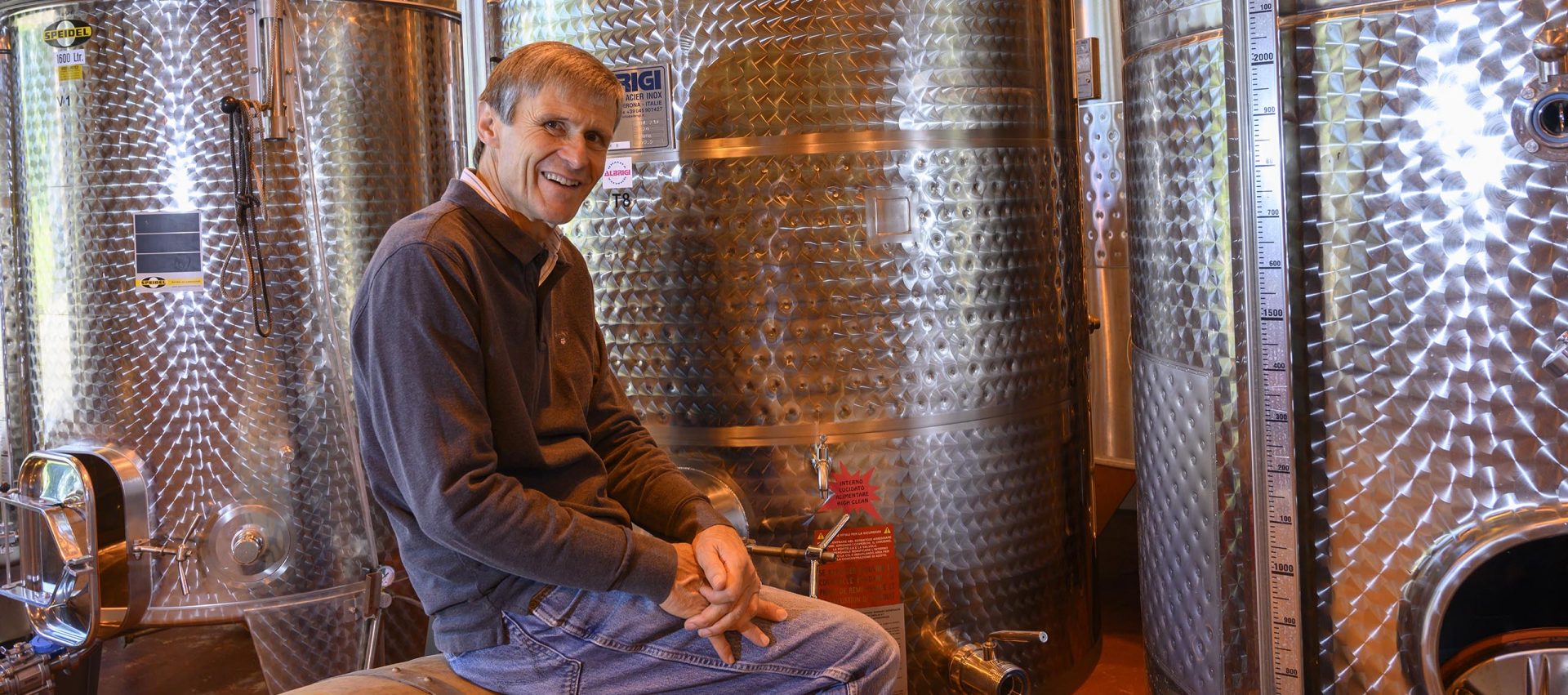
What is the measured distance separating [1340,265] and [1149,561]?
816mm

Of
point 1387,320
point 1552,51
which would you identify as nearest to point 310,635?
point 1387,320

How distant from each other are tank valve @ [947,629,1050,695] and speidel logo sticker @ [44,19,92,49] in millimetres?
2518

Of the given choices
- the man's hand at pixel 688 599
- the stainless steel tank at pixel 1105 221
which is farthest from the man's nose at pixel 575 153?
the stainless steel tank at pixel 1105 221

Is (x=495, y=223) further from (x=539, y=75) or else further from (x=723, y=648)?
(x=723, y=648)

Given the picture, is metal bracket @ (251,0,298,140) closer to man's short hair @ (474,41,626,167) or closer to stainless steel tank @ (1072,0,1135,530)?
man's short hair @ (474,41,626,167)

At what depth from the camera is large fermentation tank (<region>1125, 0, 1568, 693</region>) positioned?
5.97 feet

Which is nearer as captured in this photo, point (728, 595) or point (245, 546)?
point (728, 595)

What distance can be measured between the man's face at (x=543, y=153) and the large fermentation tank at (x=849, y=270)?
0.73 meters

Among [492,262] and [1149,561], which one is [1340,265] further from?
[492,262]

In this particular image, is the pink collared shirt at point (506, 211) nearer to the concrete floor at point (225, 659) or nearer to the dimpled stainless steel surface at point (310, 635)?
the dimpled stainless steel surface at point (310, 635)

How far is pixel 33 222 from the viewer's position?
3221 millimetres

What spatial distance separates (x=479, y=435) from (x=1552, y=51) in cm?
157

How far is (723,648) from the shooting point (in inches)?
77.0

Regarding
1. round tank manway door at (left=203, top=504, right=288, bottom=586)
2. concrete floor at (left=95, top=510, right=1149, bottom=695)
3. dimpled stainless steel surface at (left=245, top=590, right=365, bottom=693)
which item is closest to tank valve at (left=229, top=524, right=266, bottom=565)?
round tank manway door at (left=203, top=504, right=288, bottom=586)
